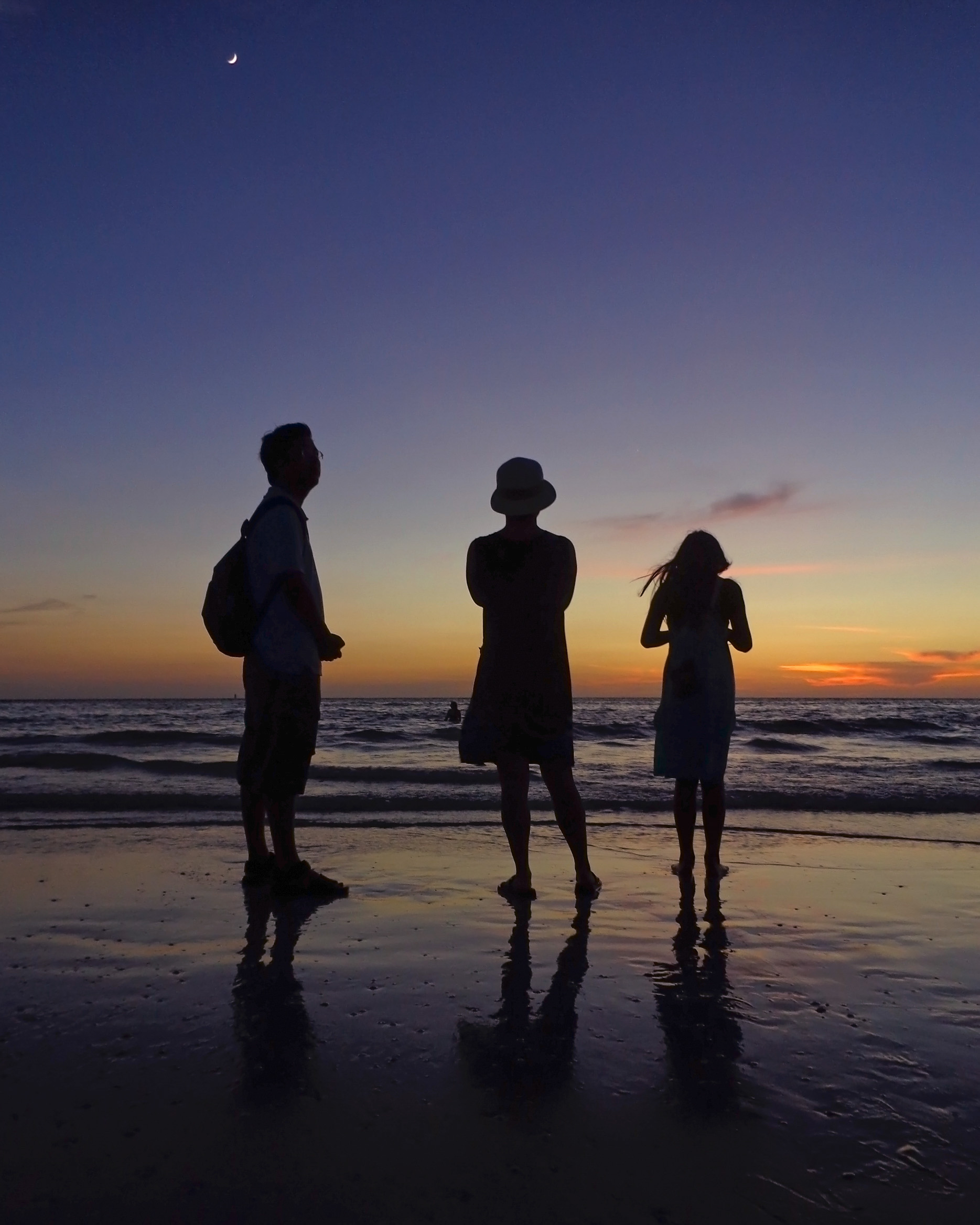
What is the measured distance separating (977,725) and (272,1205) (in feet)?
112

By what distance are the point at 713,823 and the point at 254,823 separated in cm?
244

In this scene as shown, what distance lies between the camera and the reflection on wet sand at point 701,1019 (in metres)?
2.01

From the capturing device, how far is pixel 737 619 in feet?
15.7

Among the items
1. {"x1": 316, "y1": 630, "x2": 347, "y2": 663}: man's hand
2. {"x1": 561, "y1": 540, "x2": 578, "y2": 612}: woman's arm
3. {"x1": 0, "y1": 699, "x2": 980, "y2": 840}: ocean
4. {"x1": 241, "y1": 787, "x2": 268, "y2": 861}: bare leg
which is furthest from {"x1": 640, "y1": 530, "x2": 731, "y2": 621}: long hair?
{"x1": 0, "y1": 699, "x2": 980, "y2": 840}: ocean

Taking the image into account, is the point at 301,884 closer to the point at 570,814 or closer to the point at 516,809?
the point at 516,809

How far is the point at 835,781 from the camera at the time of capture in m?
10.8

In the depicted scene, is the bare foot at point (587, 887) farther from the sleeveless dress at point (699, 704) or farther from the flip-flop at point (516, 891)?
the sleeveless dress at point (699, 704)

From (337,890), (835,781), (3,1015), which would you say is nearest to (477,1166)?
(3,1015)

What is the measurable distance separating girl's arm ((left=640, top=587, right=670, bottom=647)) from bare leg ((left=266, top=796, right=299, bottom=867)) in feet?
6.97

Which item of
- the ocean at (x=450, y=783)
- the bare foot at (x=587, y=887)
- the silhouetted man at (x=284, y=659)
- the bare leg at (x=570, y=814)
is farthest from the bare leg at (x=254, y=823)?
the ocean at (x=450, y=783)

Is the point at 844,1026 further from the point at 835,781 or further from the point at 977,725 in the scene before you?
the point at 977,725

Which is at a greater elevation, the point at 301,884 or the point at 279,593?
the point at 279,593

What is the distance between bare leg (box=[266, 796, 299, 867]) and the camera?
3.98 metres

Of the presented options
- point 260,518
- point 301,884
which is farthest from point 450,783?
point 260,518
